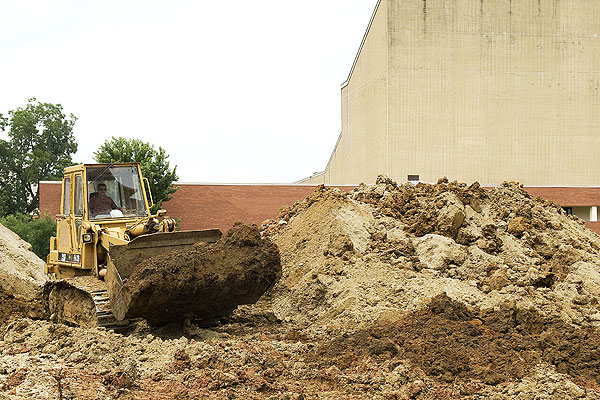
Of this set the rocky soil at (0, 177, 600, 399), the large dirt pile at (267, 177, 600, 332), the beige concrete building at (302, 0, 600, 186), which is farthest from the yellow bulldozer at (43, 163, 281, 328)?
the beige concrete building at (302, 0, 600, 186)

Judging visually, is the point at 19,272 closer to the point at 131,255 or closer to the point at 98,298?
the point at 98,298

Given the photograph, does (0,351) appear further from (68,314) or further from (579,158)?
(579,158)

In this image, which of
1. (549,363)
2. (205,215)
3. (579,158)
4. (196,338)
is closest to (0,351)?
(196,338)

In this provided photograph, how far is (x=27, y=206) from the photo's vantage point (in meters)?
43.7

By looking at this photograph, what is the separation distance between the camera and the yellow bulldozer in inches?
384

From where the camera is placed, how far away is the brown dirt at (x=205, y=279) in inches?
376

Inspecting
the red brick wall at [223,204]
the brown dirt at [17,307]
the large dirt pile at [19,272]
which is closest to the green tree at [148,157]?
the red brick wall at [223,204]

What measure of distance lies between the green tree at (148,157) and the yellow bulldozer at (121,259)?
18791 mm

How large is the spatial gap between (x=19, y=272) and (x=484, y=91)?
33385mm

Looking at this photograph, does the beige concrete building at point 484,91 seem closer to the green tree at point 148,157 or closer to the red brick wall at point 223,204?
the red brick wall at point 223,204

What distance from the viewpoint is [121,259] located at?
9867 millimetres

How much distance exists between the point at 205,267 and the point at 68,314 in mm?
2555

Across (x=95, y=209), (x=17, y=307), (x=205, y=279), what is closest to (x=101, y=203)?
(x=95, y=209)

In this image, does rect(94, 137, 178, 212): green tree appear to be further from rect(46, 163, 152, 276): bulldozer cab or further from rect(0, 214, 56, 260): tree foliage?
rect(46, 163, 152, 276): bulldozer cab
